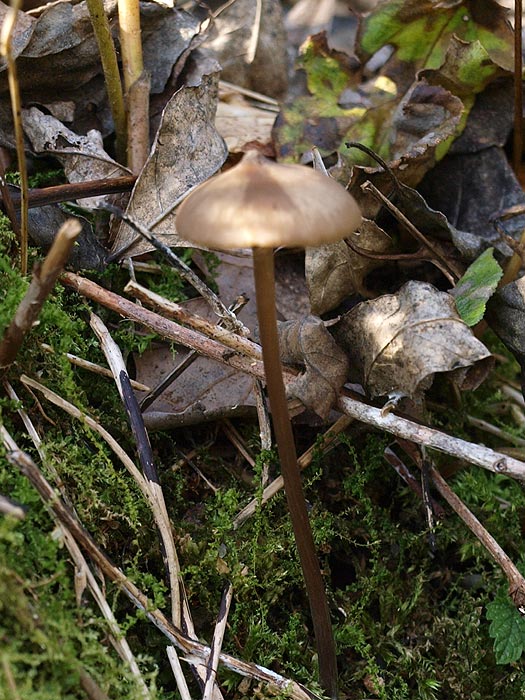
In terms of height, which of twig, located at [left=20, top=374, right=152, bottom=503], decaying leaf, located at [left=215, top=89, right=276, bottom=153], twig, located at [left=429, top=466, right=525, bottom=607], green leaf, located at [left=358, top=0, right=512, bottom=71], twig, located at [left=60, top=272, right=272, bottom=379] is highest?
green leaf, located at [left=358, top=0, right=512, bottom=71]

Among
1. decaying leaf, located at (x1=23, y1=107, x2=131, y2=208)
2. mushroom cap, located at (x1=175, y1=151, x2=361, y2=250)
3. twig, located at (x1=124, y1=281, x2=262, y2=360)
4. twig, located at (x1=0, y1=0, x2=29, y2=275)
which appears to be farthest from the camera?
decaying leaf, located at (x1=23, y1=107, x2=131, y2=208)

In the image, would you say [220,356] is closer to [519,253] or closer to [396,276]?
[396,276]

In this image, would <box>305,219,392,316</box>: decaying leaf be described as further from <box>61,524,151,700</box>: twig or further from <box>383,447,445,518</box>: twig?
<box>61,524,151,700</box>: twig

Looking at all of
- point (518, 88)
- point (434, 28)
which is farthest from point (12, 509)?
point (434, 28)

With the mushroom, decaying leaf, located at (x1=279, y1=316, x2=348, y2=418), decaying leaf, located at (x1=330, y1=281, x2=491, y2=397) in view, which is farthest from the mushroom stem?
decaying leaf, located at (x1=330, y1=281, x2=491, y2=397)

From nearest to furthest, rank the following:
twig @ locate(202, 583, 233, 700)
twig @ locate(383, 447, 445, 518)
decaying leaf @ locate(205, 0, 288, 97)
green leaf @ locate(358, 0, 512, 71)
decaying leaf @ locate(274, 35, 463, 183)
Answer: twig @ locate(202, 583, 233, 700)
twig @ locate(383, 447, 445, 518)
decaying leaf @ locate(274, 35, 463, 183)
green leaf @ locate(358, 0, 512, 71)
decaying leaf @ locate(205, 0, 288, 97)

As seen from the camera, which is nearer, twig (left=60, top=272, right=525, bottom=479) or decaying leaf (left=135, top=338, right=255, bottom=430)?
twig (left=60, top=272, right=525, bottom=479)

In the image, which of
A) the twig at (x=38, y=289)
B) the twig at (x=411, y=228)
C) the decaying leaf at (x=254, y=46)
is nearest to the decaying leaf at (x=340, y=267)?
the twig at (x=411, y=228)
